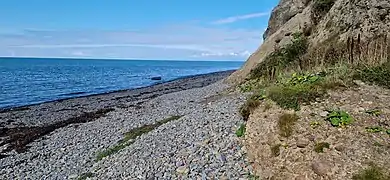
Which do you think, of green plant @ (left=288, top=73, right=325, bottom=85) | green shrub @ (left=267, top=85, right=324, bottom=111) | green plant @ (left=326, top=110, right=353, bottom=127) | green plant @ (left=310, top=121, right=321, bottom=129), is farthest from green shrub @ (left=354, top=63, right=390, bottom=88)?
green plant @ (left=310, top=121, right=321, bottom=129)

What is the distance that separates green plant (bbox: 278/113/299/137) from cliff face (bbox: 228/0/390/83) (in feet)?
15.8

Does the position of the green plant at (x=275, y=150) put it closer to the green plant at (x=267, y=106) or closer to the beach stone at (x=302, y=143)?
the beach stone at (x=302, y=143)

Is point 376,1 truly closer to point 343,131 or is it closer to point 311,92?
point 311,92

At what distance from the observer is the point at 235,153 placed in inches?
344

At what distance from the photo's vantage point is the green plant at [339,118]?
25.6ft

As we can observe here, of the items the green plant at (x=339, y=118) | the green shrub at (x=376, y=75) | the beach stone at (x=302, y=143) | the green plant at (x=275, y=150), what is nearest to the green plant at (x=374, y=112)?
the green plant at (x=339, y=118)

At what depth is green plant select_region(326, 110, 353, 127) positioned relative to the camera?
7.81 meters

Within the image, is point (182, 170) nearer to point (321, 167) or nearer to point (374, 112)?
point (321, 167)

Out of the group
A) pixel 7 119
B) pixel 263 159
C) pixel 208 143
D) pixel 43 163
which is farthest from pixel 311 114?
pixel 7 119

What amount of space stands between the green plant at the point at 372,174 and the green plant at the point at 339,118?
4.29ft

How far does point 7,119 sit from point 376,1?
22840 millimetres

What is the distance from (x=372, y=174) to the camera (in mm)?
6496

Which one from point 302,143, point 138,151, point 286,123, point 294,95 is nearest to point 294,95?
point 294,95

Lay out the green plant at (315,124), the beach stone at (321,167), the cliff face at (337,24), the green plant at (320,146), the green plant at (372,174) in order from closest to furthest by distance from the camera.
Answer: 1. the green plant at (372,174)
2. the beach stone at (321,167)
3. the green plant at (320,146)
4. the green plant at (315,124)
5. the cliff face at (337,24)
